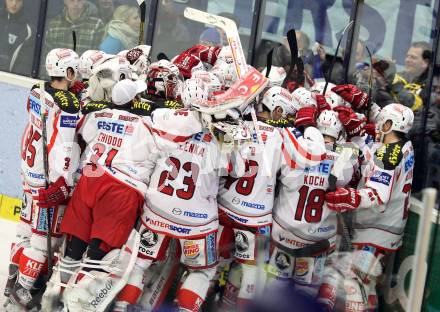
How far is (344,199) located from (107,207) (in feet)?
3.93

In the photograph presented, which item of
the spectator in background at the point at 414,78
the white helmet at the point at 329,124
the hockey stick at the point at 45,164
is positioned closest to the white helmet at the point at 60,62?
the hockey stick at the point at 45,164

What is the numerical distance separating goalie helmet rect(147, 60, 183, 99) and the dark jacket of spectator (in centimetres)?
250

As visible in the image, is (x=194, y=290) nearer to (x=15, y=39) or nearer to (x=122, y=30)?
(x=122, y=30)

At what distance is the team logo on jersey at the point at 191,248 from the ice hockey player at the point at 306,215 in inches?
17.8

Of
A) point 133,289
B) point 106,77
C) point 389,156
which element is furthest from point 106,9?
point 389,156

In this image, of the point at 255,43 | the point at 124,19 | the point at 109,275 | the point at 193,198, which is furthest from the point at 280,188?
the point at 124,19

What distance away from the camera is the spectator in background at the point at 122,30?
7.81 m

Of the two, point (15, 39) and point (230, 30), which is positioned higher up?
point (230, 30)

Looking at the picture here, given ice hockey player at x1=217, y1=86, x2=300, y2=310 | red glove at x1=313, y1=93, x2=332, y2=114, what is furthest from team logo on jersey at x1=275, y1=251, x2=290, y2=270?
red glove at x1=313, y1=93, x2=332, y2=114

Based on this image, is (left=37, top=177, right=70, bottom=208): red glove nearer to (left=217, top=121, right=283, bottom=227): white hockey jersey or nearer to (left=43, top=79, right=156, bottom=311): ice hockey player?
(left=43, top=79, right=156, bottom=311): ice hockey player

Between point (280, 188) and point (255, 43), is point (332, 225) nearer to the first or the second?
point (280, 188)

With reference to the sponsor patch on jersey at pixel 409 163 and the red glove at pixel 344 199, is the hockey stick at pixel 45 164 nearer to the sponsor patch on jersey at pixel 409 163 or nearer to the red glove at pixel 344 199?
the red glove at pixel 344 199

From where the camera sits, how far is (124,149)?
5434 millimetres

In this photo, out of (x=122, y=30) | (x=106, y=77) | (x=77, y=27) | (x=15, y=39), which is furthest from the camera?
(x=15, y=39)
